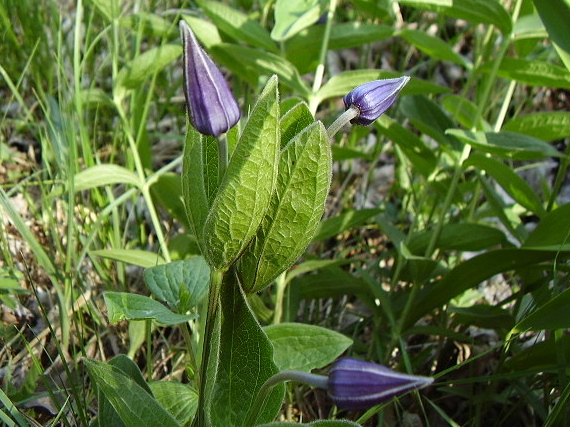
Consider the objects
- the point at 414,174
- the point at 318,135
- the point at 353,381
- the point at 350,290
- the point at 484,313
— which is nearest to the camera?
the point at 353,381

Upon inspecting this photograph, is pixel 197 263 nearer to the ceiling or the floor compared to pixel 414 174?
nearer to the ceiling

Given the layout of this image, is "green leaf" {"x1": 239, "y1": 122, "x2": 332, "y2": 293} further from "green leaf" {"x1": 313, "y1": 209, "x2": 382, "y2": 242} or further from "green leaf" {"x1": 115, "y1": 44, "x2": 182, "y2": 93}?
"green leaf" {"x1": 115, "y1": 44, "x2": 182, "y2": 93}

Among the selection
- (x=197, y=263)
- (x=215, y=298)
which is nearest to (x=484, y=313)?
(x=197, y=263)

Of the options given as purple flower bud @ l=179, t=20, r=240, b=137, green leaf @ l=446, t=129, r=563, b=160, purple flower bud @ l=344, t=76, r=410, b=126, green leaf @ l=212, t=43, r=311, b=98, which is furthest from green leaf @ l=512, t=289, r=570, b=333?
green leaf @ l=212, t=43, r=311, b=98

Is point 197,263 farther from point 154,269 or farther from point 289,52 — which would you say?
point 289,52

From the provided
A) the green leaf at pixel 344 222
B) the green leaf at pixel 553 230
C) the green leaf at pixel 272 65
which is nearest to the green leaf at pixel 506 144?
the green leaf at pixel 553 230

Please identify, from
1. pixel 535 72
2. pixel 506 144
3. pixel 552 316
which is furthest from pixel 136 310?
pixel 535 72

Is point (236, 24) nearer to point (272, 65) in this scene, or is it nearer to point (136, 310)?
point (272, 65)
